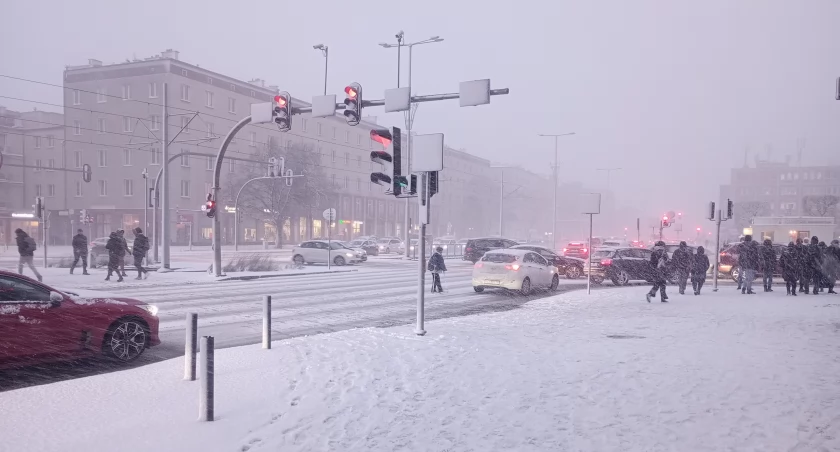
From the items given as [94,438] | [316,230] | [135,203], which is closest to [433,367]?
[94,438]

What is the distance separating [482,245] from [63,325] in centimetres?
2910

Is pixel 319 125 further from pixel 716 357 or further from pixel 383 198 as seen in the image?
pixel 716 357

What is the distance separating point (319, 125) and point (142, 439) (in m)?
68.4

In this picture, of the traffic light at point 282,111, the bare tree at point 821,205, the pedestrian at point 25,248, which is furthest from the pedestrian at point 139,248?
the bare tree at point 821,205

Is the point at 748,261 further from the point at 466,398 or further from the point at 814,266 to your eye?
the point at 466,398

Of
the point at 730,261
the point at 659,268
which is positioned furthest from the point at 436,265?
the point at 730,261

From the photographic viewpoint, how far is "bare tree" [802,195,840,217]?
65.8m

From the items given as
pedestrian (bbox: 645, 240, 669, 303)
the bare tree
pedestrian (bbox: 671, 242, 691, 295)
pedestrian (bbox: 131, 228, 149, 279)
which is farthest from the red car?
the bare tree

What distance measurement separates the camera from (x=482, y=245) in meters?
35.0

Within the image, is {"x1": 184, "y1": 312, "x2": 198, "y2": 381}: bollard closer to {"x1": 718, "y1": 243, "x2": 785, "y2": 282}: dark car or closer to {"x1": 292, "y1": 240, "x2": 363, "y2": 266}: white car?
{"x1": 718, "y1": 243, "x2": 785, "y2": 282}: dark car

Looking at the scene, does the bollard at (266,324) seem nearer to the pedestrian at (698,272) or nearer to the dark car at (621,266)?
the pedestrian at (698,272)

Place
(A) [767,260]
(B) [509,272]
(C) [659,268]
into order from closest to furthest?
(C) [659,268] → (B) [509,272] → (A) [767,260]

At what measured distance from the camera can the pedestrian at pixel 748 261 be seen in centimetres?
1736

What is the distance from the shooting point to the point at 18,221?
59219mm
